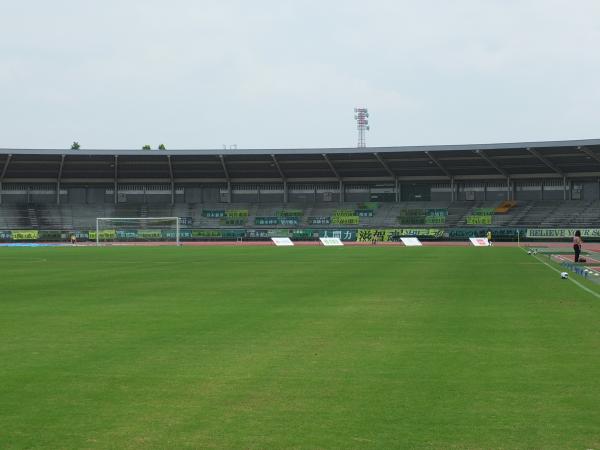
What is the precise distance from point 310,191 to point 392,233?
17097 millimetres

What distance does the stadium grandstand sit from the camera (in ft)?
271

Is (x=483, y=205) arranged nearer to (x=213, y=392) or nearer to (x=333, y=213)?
(x=333, y=213)

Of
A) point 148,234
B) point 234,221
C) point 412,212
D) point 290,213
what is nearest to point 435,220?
point 412,212

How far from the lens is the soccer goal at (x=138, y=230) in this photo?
277 feet

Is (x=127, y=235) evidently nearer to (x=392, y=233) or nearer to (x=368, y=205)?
(x=368, y=205)

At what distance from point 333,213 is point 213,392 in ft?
276

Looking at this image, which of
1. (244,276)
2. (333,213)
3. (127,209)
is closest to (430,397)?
(244,276)

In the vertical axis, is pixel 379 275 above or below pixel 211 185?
below

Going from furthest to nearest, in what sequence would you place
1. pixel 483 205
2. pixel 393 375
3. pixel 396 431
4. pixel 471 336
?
pixel 483 205 → pixel 471 336 → pixel 393 375 → pixel 396 431

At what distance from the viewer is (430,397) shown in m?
6.73

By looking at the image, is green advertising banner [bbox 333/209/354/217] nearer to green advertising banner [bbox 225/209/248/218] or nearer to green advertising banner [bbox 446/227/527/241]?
green advertising banner [bbox 225/209/248/218]

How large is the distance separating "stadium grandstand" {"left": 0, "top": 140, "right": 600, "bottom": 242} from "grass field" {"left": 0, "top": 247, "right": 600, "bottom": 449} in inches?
2682

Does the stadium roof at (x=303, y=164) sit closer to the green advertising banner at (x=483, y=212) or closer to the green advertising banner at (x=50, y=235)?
the green advertising banner at (x=483, y=212)

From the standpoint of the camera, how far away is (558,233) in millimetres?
75812
